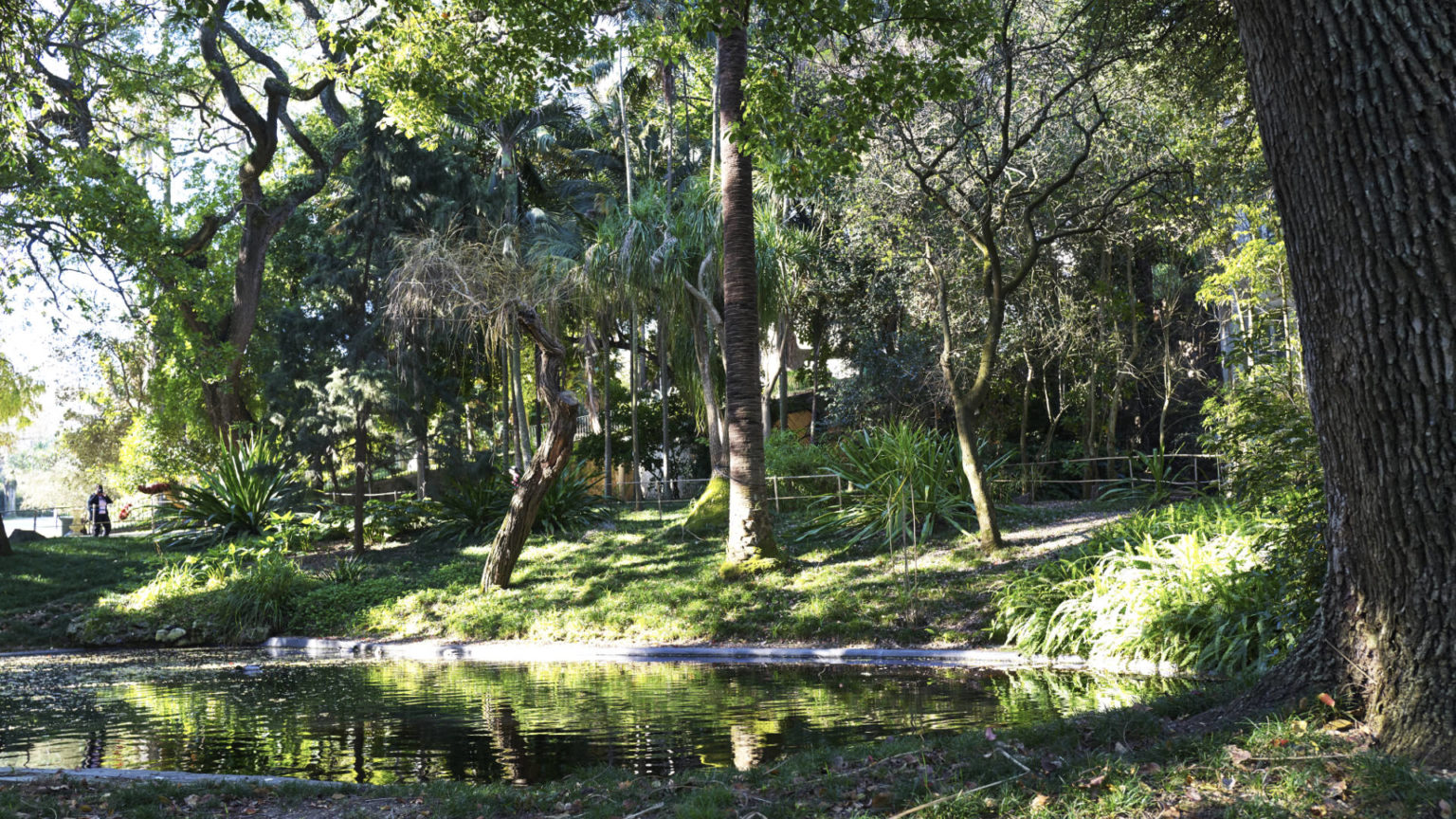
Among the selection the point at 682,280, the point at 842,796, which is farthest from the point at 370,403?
the point at 842,796

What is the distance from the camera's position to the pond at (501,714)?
246 inches

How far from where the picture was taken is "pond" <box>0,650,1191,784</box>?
20.5 ft

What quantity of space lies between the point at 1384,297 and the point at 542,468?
10.9m

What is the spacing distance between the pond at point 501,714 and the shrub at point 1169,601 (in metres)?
0.55

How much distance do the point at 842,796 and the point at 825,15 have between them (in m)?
6.89

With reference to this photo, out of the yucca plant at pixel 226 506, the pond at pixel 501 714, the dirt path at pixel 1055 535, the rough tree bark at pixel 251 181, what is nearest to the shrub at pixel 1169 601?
the pond at pixel 501 714

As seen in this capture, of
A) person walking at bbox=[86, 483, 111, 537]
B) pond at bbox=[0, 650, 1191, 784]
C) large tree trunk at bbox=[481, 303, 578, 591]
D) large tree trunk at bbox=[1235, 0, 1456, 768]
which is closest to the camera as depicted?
large tree trunk at bbox=[1235, 0, 1456, 768]

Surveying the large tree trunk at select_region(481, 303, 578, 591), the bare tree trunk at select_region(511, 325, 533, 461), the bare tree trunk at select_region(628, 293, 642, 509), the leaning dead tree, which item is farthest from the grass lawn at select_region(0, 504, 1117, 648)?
the bare tree trunk at select_region(511, 325, 533, 461)

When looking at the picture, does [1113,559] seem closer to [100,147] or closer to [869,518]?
[869,518]

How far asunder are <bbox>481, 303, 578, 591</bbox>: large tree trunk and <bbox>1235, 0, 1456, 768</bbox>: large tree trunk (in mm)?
10044

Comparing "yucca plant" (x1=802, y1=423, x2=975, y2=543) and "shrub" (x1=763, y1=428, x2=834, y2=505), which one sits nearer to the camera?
"yucca plant" (x1=802, y1=423, x2=975, y2=543)

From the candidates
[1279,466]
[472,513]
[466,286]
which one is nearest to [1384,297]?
[1279,466]

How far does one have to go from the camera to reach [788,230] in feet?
64.6

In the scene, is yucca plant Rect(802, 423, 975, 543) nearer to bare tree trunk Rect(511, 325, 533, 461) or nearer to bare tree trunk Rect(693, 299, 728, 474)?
bare tree trunk Rect(693, 299, 728, 474)
